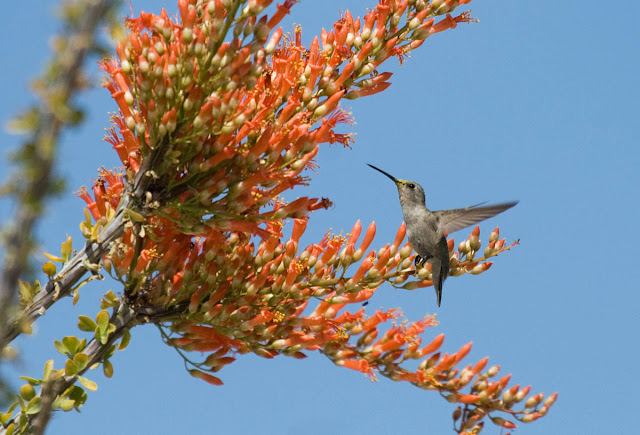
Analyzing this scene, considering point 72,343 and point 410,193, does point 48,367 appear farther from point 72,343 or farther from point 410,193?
point 410,193

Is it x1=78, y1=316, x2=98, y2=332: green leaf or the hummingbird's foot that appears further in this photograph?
the hummingbird's foot

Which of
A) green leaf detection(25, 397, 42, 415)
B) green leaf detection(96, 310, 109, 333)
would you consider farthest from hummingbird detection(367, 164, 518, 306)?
green leaf detection(25, 397, 42, 415)

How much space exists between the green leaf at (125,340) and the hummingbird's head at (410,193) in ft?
8.47

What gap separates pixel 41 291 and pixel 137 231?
1.90 feet

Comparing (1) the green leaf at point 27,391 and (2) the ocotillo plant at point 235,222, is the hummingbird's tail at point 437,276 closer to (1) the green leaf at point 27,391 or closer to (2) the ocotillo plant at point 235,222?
(2) the ocotillo plant at point 235,222

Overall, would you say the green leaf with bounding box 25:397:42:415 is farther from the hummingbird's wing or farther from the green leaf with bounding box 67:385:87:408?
the hummingbird's wing

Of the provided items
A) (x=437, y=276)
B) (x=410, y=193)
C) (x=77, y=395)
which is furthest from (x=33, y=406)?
(x=410, y=193)

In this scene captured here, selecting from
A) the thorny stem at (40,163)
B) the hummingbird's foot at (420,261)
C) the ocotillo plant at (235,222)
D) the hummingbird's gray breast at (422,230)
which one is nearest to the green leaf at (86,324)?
the ocotillo plant at (235,222)

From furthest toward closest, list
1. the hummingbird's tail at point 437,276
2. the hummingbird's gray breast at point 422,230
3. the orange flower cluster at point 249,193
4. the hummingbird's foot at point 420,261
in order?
the hummingbird's gray breast at point 422,230, the hummingbird's tail at point 437,276, the hummingbird's foot at point 420,261, the orange flower cluster at point 249,193

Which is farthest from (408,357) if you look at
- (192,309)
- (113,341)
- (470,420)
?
(113,341)

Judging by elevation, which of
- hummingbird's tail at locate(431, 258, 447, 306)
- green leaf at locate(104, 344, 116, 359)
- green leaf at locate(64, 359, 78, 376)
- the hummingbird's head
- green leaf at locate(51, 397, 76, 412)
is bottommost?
green leaf at locate(51, 397, 76, 412)

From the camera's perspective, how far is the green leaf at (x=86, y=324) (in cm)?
416

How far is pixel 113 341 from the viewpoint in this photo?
420 cm

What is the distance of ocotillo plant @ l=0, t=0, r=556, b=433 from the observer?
144 inches
